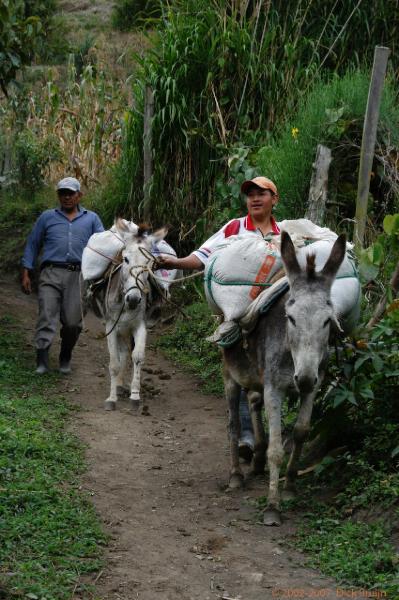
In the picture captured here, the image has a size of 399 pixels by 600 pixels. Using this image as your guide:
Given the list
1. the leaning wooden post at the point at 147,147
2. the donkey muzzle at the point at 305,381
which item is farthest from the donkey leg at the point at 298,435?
the leaning wooden post at the point at 147,147

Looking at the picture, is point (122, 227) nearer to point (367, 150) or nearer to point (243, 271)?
point (367, 150)

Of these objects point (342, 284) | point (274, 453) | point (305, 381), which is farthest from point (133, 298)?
point (305, 381)

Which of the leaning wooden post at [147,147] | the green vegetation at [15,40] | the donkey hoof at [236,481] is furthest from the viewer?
the leaning wooden post at [147,147]

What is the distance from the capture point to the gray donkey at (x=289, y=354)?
16.1ft

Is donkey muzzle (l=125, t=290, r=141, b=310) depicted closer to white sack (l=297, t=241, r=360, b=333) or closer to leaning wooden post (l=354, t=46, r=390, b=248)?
leaning wooden post (l=354, t=46, r=390, b=248)

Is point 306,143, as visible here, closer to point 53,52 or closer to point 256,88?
point 256,88

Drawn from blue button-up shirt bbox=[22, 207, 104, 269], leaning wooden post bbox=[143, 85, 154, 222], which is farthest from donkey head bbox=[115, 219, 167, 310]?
leaning wooden post bbox=[143, 85, 154, 222]

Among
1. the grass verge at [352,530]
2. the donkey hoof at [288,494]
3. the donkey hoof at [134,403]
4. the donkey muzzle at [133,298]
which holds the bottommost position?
the donkey hoof at [134,403]

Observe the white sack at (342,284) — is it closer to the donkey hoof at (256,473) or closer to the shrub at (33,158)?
the donkey hoof at (256,473)

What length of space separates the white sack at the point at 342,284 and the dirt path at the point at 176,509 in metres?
1.31

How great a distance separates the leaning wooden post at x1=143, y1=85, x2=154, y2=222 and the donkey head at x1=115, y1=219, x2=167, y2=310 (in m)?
3.17

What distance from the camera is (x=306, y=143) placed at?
9242 mm

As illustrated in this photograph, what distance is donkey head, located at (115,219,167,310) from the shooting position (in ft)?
26.6

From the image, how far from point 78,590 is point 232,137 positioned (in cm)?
776
